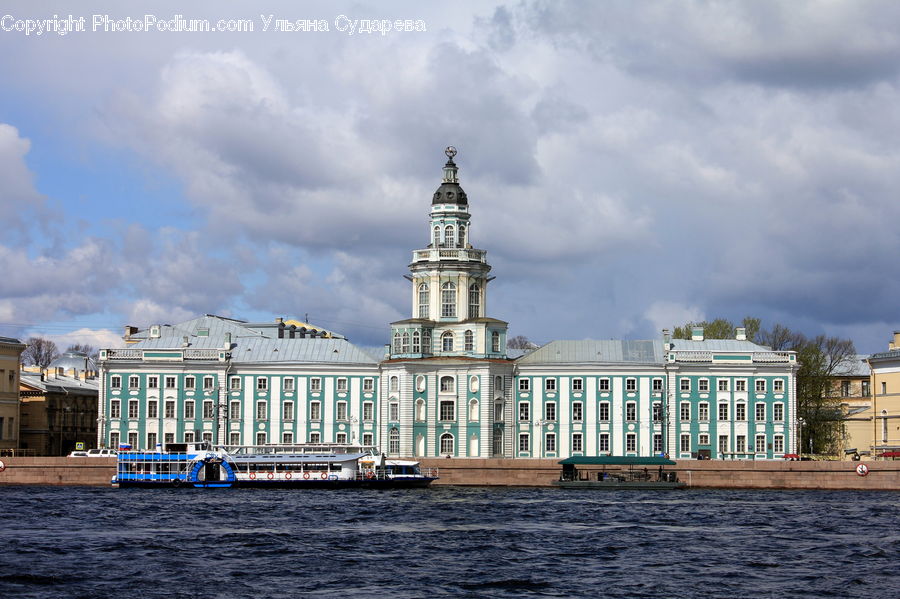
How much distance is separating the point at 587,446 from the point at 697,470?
11.3 meters

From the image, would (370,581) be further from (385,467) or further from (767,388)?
(767,388)

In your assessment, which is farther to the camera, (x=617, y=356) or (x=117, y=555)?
(x=617, y=356)

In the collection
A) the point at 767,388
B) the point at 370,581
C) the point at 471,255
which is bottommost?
the point at 370,581

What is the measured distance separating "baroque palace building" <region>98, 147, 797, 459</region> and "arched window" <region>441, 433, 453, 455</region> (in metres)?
0.07

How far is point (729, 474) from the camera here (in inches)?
4048

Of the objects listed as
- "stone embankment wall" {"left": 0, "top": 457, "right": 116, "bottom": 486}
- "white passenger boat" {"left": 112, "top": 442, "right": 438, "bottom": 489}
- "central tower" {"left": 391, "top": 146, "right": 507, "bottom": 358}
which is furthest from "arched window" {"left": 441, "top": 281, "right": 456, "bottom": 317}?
"stone embankment wall" {"left": 0, "top": 457, "right": 116, "bottom": 486}

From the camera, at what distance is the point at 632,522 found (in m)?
74.6

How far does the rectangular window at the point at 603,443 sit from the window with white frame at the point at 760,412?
10817mm

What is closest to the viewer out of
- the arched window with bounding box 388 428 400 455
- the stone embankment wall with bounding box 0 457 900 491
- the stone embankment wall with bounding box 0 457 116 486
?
the stone embankment wall with bounding box 0 457 900 491

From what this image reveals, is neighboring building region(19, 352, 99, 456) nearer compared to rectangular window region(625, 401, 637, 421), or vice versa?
rectangular window region(625, 401, 637, 421)

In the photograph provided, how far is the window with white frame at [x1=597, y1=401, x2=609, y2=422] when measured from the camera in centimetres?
11381

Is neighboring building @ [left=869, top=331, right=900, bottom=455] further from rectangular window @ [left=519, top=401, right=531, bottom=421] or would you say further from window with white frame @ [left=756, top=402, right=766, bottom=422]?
rectangular window @ [left=519, top=401, right=531, bottom=421]

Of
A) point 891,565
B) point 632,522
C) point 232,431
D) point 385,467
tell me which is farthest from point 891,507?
point 232,431

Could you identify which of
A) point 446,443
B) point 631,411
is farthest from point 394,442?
point 631,411
